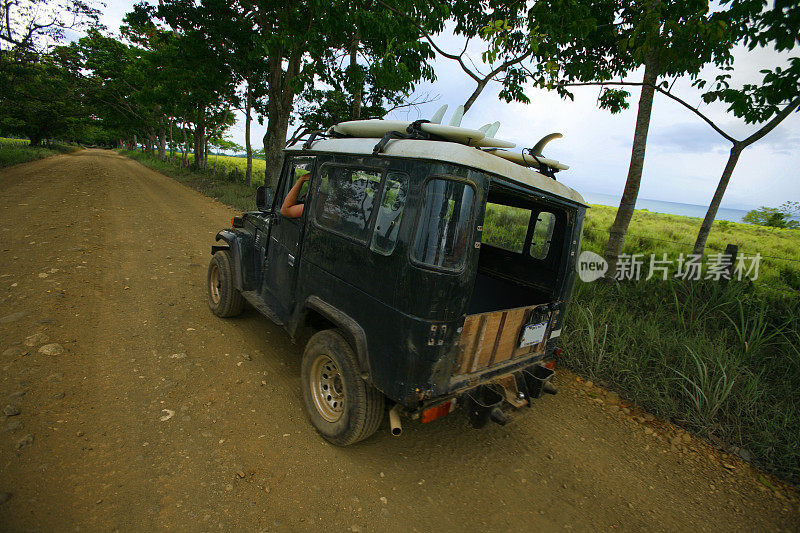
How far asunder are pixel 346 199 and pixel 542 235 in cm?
201

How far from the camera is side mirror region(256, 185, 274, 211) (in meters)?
3.67

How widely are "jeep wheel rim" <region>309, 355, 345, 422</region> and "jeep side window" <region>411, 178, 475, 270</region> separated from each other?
1.22m

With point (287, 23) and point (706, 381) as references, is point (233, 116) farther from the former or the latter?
point (706, 381)

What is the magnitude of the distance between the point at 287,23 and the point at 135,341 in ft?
23.9

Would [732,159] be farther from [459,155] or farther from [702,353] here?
[459,155]

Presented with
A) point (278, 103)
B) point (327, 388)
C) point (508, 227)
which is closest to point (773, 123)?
point (508, 227)

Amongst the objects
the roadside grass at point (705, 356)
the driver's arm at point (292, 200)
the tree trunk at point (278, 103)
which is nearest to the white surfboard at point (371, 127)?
the driver's arm at point (292, 200)

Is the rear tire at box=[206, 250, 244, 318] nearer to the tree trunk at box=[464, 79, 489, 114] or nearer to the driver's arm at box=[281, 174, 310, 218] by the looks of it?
the driver's arm at box=[281, 174, 310, 218]

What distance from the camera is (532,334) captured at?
2922 mm

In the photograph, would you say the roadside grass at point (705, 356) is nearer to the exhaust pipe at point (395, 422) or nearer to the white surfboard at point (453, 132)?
the exhaust pipe at point (395, 422)

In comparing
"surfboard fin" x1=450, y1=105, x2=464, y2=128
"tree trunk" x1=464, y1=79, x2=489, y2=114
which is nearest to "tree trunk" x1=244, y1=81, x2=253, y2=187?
"tree trunk" x1=464, y1=79, x2=489, y2=114

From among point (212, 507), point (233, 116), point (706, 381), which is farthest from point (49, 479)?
point (233, 116)

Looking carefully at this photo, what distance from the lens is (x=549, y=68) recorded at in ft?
14.1

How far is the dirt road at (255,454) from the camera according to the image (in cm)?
212
